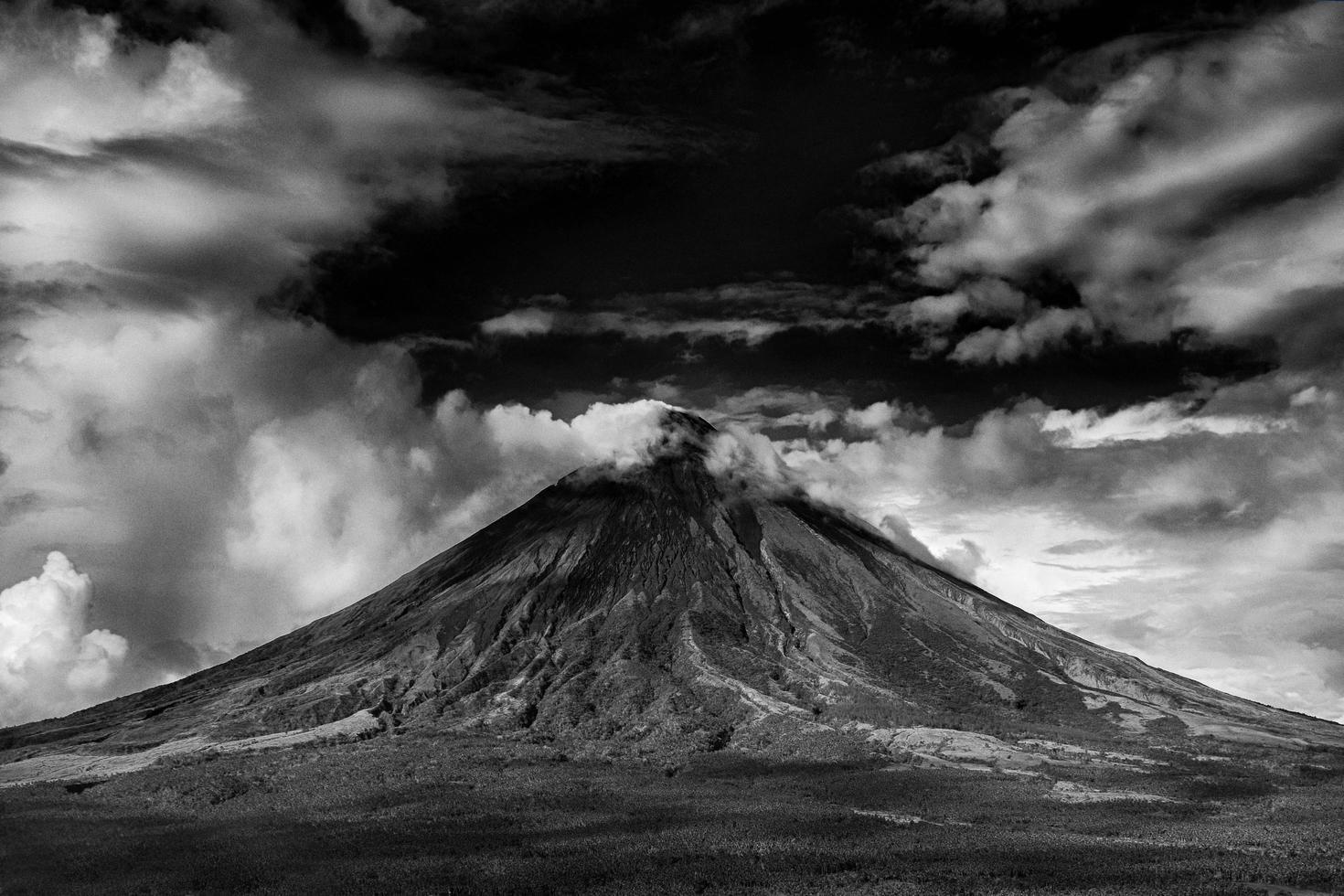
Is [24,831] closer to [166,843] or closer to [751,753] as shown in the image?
[166,843]

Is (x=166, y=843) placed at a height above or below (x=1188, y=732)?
below

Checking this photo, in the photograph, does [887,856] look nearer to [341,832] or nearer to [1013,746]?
[341,832]

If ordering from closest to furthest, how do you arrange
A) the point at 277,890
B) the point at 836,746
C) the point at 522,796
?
the point at 277,890, the point at 522,796, the point at 836,746

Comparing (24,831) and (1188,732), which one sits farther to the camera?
(1188,732)

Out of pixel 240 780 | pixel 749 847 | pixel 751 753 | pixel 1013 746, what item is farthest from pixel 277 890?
pixel 1013 746

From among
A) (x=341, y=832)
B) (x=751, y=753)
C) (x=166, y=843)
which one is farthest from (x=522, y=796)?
(x=751, y=753)

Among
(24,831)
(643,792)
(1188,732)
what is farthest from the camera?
(1188,732)
